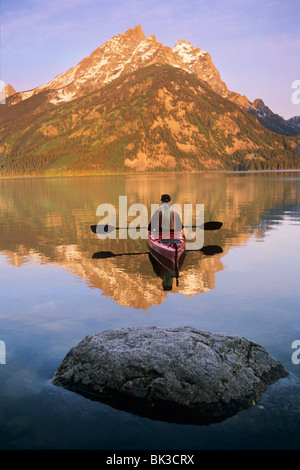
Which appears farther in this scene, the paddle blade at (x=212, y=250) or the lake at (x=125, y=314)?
the paddle blade at (x=212, y=250)

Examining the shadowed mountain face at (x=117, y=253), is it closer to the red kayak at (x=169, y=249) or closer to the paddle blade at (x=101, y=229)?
the red kayak at (x=169, y=249)

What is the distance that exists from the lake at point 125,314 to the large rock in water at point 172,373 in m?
0.32

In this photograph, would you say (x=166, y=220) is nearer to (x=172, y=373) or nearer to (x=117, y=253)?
(x=117, y=253)

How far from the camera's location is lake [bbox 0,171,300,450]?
31.0 feet

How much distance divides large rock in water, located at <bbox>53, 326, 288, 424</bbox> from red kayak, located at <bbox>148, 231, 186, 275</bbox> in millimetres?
10398

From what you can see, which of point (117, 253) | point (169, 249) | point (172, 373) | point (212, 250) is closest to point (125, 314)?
point (169, 249)

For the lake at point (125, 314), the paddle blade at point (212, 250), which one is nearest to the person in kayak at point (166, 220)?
the lake at point (125, 314)

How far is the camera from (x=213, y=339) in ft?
39.3

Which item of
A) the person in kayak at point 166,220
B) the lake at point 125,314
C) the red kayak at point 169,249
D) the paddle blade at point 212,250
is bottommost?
the lake at point 125,314

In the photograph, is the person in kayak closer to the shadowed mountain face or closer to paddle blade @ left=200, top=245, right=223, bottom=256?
the shadowed mountain face

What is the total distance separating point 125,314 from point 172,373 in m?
6.89

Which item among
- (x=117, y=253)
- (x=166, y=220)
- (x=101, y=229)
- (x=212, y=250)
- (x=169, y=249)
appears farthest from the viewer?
(x=101, y=229)

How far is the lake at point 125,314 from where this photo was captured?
9461mm

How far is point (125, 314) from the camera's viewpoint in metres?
17.1
